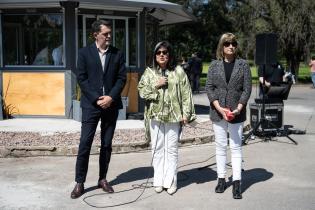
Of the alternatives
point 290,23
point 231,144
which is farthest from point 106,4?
point 290,23

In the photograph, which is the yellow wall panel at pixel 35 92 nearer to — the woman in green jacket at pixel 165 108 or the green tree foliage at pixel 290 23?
the woman in green jacket at pixel 165 108

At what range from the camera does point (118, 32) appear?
13133 millimetres

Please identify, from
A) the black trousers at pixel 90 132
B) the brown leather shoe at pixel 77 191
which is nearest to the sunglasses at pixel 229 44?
the black trousers at pixel 90 132

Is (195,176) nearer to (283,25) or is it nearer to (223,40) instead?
(223,40)

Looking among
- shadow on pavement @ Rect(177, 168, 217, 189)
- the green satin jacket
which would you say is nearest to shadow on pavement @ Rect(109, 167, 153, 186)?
shadow on pavement @ Rect(177, 168, 217, 189)

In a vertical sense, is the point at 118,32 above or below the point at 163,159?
above

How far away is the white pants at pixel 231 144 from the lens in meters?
5.96

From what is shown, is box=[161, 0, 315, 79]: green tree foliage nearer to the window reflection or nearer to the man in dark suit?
the window reflection

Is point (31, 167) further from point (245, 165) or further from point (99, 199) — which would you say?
point (245, 165)

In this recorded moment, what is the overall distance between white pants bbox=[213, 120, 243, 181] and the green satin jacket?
40 centimetres

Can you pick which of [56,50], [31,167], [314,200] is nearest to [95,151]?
[31,167]

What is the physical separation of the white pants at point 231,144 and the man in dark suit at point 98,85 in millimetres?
1309

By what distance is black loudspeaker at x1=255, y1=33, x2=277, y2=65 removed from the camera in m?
9.94

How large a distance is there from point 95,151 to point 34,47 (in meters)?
5.10
